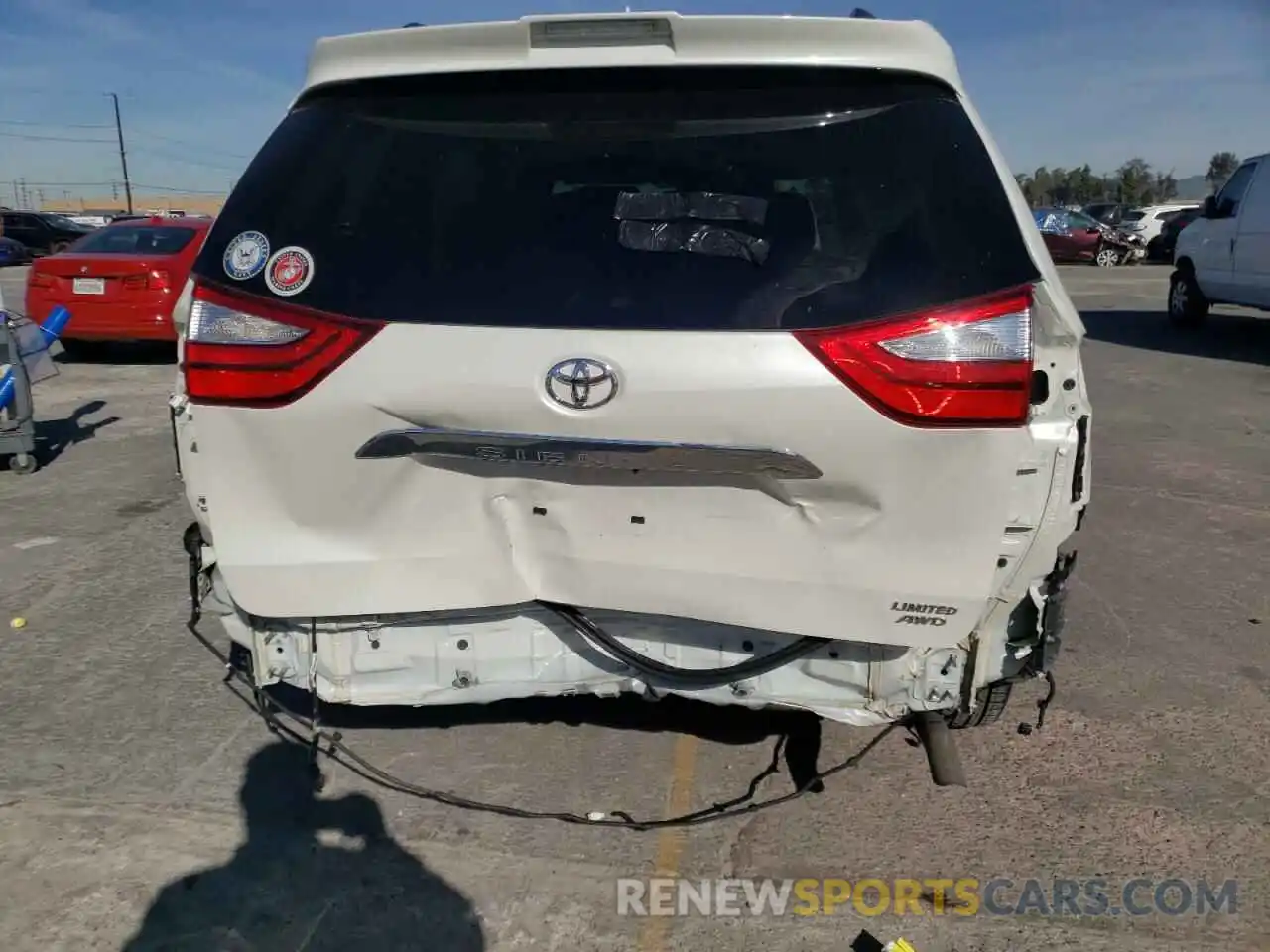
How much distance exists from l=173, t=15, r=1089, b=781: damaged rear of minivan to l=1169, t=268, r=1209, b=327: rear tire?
522 inches

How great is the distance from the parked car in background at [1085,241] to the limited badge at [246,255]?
96.6 feet

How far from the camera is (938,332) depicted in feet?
7.34

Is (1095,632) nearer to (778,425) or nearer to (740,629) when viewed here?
(740,629)

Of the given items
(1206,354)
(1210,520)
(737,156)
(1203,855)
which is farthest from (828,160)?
(1206,354)

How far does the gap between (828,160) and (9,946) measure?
8.72 ft

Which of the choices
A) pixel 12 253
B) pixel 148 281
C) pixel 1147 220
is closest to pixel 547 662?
pixel 148 281

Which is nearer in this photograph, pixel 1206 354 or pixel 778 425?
pixel 778 425

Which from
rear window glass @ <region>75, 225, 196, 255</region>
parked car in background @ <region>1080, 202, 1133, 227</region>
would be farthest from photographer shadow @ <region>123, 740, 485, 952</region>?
parked car in background @ <region>1080, 202, 1133, 227</region>

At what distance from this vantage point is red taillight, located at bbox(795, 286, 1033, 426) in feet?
7.34

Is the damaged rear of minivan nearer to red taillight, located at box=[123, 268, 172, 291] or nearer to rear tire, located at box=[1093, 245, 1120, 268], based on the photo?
red taillight, located at box=[123, 268, 172, 291]

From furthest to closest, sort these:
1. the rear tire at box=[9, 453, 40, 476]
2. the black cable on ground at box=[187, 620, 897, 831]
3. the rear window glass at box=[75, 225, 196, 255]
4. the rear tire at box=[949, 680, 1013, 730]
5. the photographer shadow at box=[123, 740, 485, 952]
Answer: the rear window glass at box=[75, 225, 196, 255], the rear tire at box=[9, 453, 40, 476], the black cable on ground at box=[187, 620, 897, 831], the rear tire at box=[949, 680, 1013, 730], the photographer shadow at box=[123, 740, 485, 952]

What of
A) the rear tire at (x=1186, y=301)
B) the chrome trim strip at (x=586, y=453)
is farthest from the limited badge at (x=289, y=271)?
the rear tire at (x=1186, y=301)

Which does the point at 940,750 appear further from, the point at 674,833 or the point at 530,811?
the point at 530,811

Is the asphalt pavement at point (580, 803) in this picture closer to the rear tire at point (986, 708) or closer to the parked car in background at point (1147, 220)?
the rear tire at point (986, 708)
